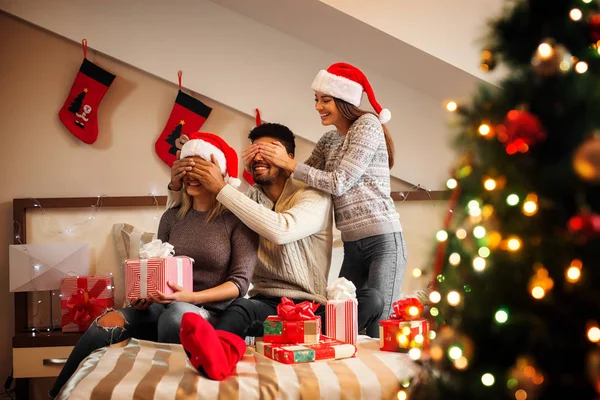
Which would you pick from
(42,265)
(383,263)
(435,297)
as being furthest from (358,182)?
(42,265)

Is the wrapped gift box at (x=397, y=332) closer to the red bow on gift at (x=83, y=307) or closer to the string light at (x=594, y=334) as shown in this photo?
the string light at (x=594, y=334)

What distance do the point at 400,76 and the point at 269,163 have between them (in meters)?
1.49

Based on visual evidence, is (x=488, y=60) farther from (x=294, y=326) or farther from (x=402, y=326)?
(x=294, y=326)

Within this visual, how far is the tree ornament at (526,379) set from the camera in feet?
2.27

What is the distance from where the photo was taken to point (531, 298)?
715 millimetres

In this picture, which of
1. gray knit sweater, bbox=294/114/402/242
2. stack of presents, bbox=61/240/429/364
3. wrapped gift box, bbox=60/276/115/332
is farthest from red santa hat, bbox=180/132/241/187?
wrapped gift box, bbox=60/276/115/332

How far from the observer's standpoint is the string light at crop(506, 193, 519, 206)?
28.9 inches

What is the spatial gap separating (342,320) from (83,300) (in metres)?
1.71

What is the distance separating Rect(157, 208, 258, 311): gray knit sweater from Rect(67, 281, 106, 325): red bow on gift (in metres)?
1.10

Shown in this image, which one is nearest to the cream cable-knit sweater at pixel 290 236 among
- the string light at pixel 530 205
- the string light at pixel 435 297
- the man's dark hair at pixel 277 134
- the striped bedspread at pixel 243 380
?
the man's dark hair at pixel 277 134

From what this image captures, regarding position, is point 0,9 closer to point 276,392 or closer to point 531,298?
point 276,392

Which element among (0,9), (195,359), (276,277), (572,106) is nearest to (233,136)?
(0,9)

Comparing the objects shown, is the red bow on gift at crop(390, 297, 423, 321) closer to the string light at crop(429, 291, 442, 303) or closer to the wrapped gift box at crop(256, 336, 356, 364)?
the wrapped gift box at crop(256, 336, 356, 364)

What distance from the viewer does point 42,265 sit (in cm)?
307
